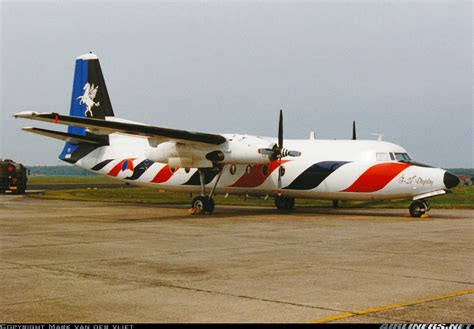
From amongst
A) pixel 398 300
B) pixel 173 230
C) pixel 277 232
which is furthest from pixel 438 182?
pixel 398 300

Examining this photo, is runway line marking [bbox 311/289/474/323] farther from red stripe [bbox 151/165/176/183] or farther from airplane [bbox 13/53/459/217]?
red stripe [bbox 151/165/176/183]

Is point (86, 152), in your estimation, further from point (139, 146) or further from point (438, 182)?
point (438, 182)

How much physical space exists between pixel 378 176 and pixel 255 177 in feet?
17.5

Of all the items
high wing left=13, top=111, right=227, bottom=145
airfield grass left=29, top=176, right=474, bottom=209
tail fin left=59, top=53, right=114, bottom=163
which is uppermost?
tail fin left=59, top=53, right=114, bottom=163

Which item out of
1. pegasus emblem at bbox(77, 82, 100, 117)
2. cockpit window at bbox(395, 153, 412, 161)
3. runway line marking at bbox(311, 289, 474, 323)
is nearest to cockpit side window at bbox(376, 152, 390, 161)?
cockpit window at bbox(395, 153, 412, 161)

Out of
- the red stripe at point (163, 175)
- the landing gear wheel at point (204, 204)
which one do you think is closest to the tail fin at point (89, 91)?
the red stripe at point (163, 175)

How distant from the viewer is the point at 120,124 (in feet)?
74.9

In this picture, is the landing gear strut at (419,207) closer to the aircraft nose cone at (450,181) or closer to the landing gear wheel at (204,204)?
the aircraft nose cone at (450,181)

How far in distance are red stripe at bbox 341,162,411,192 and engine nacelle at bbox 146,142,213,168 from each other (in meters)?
6.10

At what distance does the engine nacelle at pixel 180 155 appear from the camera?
25.5 meters

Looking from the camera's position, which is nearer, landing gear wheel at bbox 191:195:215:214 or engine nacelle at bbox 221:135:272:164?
engine nacelle at bbox 221:135:272:164

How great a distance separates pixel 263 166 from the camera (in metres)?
26.4

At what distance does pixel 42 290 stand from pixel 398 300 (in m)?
5.16

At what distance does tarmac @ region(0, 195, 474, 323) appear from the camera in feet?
25.9
